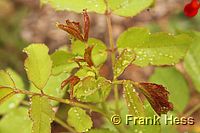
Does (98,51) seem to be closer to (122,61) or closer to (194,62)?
(122,61)

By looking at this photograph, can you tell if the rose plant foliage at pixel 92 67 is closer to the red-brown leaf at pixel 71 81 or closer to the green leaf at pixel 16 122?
the red-brown leaf at pixel 71 81

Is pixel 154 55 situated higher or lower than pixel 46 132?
higher

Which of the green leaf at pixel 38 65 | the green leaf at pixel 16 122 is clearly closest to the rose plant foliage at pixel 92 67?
the green leaf at pixel 38 65

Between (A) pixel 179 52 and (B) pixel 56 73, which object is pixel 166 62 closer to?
(A) pixel 179 52

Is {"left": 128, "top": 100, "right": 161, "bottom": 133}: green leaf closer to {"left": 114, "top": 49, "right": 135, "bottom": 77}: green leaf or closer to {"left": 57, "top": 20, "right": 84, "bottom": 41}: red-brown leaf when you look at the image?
{"left": 114, "top": 49, "right": 135, "bottom": 77}: green leaf

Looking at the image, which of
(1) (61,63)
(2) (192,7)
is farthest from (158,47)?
(1) (61,63)


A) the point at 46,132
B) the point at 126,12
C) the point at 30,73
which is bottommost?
the point at 46,132

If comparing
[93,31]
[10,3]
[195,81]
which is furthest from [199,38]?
[10,3]
